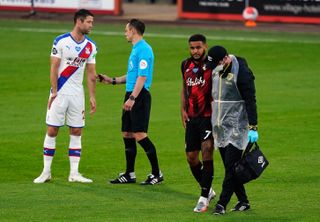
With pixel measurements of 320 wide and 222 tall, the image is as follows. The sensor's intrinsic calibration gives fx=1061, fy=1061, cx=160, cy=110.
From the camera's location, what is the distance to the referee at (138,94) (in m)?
15.6

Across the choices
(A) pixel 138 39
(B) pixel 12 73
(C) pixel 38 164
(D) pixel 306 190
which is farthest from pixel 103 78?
(B) pixel 12 73

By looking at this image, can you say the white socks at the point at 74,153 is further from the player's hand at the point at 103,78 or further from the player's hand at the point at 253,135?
the player's hand at the point at 253,135

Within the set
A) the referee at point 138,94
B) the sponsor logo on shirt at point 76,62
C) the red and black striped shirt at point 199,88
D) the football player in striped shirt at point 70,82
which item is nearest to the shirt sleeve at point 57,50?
the football player in striped shirt at point 70,82

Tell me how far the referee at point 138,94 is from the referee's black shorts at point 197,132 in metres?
1.72

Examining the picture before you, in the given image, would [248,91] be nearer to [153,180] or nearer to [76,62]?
[153,180]

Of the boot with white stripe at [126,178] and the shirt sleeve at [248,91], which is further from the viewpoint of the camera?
the boot with white stripe at [126,178]

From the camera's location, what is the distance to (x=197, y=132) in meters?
13.9

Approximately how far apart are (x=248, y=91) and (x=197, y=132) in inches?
42.1

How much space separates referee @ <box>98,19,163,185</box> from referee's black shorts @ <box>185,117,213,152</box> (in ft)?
5.66

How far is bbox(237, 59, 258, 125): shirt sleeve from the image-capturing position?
13.2m

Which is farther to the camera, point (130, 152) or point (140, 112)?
point (130, 152)

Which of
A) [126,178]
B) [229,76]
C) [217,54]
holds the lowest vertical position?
[126,178]

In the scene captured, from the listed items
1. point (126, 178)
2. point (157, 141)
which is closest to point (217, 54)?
point (126, 178)

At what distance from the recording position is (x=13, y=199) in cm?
1439
